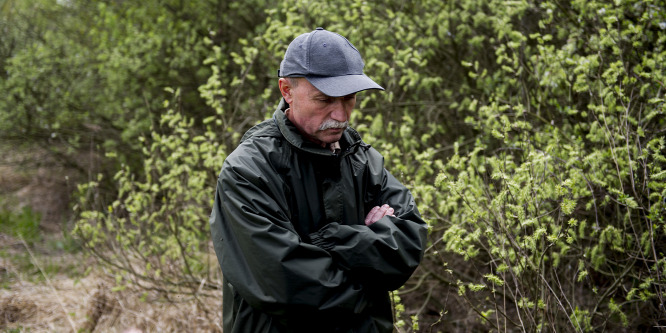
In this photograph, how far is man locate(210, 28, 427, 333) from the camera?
2154 mm

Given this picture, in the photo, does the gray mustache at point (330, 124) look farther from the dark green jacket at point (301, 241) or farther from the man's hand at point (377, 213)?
the man's hand at point (377, 213)

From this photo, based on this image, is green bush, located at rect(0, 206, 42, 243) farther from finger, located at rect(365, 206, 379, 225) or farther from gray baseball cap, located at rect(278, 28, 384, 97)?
gray baseball cap, located at rect(278, 28, 384, 97)

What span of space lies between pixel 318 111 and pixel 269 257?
23.6 inches

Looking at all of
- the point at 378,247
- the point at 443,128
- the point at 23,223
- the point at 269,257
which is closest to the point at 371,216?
the point at 378,247

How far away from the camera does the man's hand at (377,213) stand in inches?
101

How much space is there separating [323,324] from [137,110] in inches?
303

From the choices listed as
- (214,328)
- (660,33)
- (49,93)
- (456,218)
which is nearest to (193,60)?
(49,93)

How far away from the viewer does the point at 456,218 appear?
14.9 ft

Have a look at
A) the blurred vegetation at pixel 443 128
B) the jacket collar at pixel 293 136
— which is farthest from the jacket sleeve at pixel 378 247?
the blurred vegetation at pixel 443 128

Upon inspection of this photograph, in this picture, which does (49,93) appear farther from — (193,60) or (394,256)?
(394,256)

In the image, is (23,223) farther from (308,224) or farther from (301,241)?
(301,241)

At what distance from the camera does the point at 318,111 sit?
7.81 feet

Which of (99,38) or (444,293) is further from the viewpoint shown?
(99,38)

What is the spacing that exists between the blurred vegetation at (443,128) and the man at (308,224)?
3.11ft
